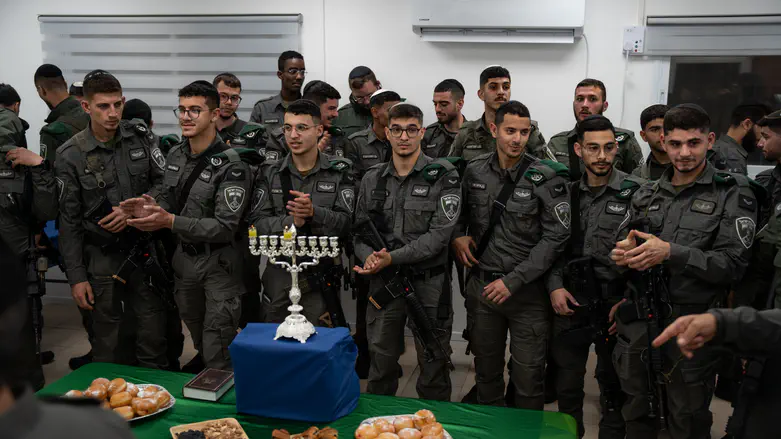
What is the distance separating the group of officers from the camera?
306 centimetres

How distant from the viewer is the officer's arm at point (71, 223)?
380cm

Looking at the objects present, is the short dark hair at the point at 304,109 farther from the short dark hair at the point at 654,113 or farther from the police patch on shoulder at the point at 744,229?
the police patch on shoulder at the point at 744,229

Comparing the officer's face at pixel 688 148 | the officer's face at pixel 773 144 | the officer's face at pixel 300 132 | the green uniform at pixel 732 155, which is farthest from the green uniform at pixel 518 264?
the green uniform at pixel 732 155

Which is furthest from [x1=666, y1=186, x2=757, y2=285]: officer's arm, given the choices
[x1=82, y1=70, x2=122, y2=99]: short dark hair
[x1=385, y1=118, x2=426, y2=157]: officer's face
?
[x1=82, y1=70, x2=122, y2=99]: short dark hair

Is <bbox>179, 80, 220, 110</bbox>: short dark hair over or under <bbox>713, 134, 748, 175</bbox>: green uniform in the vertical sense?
over

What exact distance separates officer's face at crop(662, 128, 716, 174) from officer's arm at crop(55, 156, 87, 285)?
3136 millimetres

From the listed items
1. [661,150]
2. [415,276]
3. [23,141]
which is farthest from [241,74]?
[661,150]

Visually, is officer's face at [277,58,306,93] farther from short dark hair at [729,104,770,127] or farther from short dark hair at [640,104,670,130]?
short dark hair at [729,104,770,127]

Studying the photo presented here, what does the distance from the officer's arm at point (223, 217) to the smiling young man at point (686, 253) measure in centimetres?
193

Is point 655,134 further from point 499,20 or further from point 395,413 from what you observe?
point 395,413

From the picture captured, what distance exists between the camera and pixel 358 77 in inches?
203

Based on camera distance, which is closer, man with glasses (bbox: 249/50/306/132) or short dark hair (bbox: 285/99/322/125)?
short dark hair (bbox: 285/99/322/125)

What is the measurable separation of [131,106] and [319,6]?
173cm

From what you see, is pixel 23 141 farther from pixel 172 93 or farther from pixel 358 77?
pixel 358 77
